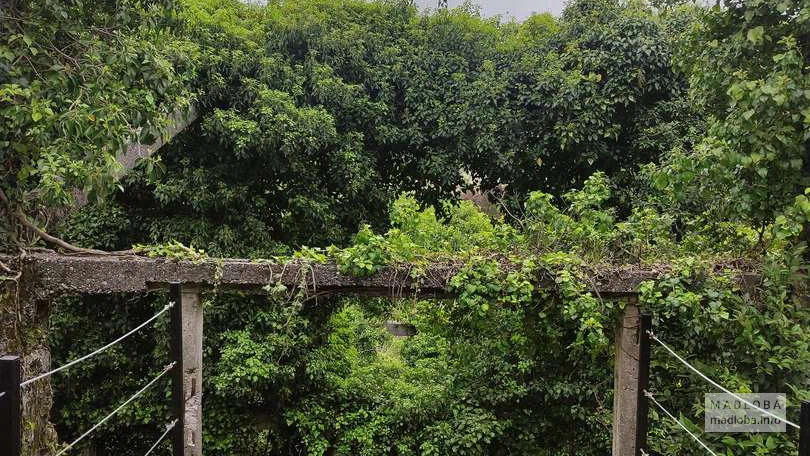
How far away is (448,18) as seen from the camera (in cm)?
750

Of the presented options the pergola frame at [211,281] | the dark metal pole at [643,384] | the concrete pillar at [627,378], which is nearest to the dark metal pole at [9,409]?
the pergola frame at [211,281]

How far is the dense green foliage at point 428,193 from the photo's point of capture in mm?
3531

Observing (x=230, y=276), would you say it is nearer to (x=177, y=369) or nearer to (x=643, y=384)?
(x=177, y=369)

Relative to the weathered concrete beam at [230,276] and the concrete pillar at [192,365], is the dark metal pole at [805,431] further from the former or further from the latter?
the concrete pillar at [192,365]

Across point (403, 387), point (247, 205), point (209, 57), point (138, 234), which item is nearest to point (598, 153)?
point (403, 387)

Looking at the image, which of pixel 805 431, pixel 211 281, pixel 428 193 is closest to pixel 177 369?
pixel 211 281

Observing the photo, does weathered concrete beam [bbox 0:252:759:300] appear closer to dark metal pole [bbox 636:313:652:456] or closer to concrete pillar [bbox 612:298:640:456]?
concrete pillar [bbox 612:298:640:456]

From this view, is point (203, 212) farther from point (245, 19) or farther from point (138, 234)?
point (245, 19)

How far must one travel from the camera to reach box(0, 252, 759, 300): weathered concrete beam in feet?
12.3

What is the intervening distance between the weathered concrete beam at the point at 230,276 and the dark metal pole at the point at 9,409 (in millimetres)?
2072

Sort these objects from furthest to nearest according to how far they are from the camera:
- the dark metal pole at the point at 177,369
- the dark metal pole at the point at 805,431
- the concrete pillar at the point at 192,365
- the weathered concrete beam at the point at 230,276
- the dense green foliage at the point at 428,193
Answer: the concrete pillar at the point at 192,365, the weathered concrete beam at the point at 230,276, the dense green foliage at the point at 428,193, the dark metal pole at the point at 177,369, the dark metal pole at the point at 805,431

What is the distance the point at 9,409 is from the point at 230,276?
2149 millimetres

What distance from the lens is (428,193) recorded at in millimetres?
7531

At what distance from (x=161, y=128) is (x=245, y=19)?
11.6 ft
